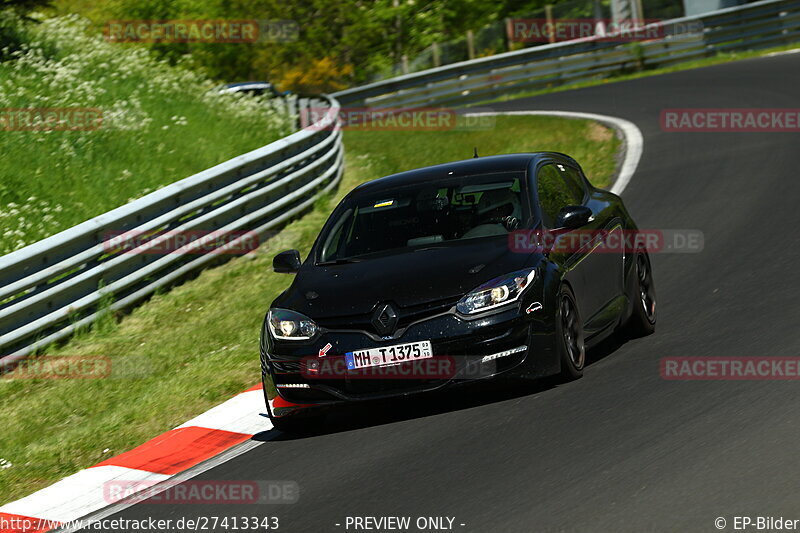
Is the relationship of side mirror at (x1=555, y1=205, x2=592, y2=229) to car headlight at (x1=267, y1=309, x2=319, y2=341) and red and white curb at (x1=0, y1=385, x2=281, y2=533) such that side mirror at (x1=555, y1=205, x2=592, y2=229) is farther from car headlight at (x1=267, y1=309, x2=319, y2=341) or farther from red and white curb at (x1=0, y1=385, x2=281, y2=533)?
red and white curb at (x1=0, y1=385, x2=281, y2=533)

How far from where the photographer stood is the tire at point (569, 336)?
788 centimetres

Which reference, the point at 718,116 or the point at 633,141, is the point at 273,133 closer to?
the point at 633,141

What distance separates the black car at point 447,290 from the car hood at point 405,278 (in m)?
0.01

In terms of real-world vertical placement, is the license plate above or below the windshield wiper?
below

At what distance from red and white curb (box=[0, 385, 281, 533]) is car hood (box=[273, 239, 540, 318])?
0.73 metres

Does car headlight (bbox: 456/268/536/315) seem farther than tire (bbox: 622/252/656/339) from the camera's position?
No

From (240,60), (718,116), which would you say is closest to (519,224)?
(718,116)

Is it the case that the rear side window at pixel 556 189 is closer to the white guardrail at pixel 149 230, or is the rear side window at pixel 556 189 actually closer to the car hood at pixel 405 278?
the car hood at pixel 405 278

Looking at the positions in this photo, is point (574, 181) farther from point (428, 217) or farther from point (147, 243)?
point (147, 243)

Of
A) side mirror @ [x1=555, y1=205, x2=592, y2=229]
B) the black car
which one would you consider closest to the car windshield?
the black car

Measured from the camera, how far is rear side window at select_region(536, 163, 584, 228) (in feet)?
28.7

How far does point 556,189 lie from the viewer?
30.2 ft

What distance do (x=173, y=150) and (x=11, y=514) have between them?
36.4ft

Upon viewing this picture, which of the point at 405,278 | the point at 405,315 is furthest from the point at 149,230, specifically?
the point at 405,315
